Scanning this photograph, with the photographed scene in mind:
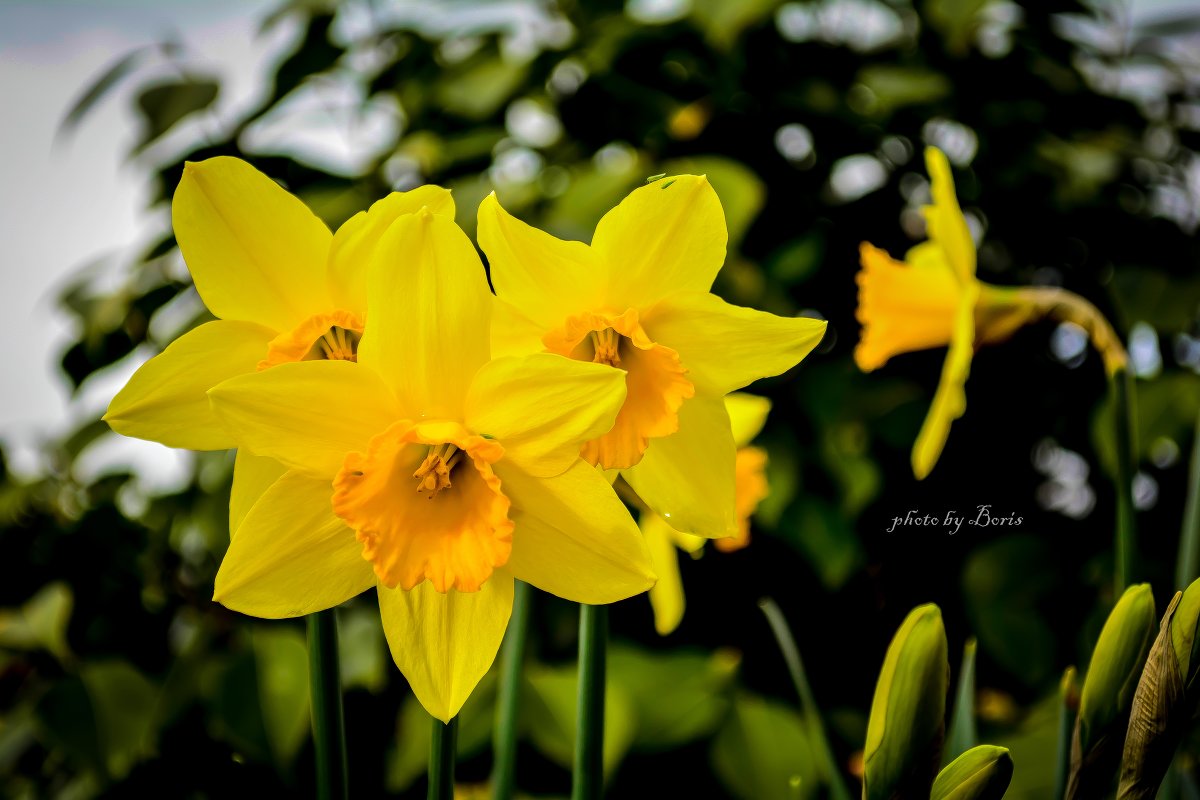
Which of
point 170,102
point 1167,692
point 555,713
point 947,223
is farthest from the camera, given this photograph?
point 170,102

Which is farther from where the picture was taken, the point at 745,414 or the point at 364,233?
the point at 745,414

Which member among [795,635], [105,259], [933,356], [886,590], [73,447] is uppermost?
[105,259]

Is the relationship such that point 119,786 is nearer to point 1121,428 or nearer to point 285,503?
point 285,503

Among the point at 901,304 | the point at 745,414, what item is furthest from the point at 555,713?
the point at 901,304

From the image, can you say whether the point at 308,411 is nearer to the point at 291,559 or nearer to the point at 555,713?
the point at 291,559

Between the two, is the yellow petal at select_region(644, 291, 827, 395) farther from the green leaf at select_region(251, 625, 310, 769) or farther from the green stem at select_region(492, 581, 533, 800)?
the green leaf at select_region(251, 625, 310, 769)

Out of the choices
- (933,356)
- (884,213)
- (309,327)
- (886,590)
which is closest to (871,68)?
(884,213)

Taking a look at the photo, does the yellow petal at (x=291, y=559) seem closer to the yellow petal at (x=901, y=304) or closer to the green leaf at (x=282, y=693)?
the yellow petal at (x=901, y=304)
